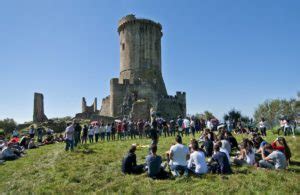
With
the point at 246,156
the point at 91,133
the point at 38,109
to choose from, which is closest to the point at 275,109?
the point at 38,109

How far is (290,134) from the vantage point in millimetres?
25594

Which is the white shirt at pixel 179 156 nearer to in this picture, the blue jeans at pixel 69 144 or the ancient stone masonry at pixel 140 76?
the blue jeans at pixel 69 144

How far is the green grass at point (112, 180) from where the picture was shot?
11406mm

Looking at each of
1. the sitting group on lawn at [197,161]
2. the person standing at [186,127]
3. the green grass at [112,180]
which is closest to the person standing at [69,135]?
the green grass at [112,180]

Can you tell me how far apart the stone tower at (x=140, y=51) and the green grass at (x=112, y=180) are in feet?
154

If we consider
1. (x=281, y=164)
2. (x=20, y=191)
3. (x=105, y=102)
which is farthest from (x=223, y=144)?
(x=105, y=102)

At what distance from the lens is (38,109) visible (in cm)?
5459

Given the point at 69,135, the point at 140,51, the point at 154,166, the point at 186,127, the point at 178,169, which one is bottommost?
the point at 178,169

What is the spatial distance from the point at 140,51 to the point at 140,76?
501cm

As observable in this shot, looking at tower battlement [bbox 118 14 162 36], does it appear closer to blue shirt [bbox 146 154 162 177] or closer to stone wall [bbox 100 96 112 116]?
stone wall [bbox 100 96 112 116]

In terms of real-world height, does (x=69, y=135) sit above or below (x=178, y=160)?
above

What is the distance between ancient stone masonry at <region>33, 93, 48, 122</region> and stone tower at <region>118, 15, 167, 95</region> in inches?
655

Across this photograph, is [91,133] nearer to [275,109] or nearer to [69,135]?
[69,135]

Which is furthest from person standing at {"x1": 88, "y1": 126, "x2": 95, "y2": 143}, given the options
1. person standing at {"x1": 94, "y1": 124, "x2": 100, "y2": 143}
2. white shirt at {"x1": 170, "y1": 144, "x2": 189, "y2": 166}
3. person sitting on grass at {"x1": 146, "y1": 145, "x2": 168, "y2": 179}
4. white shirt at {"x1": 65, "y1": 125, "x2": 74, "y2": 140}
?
white shirt at {"x1": 170, "y1": 144, "x2": 189, "y2": 166}
